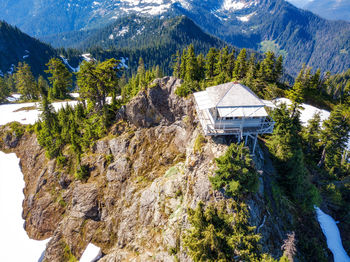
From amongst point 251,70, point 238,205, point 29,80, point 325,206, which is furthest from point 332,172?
point 29,80

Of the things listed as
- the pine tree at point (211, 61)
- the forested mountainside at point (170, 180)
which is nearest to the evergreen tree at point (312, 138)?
the forested mountainside at point (170, 180)

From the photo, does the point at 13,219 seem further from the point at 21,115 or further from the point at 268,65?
the point at 268,65

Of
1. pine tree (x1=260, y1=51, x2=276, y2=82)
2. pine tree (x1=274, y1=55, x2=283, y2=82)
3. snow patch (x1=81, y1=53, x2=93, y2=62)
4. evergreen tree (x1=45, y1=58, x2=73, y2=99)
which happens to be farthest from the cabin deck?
snow patch (x1=81, y1=53, x2=93, y2=62)

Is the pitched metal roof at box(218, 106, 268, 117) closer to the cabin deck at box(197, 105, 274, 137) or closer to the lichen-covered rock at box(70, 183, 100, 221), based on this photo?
the cabin deck at box(197, 105, 274, 137)

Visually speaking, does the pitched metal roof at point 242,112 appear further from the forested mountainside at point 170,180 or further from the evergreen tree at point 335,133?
the evergreen tree at point 335,133

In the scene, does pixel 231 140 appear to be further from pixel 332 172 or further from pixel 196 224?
pixel 332 172

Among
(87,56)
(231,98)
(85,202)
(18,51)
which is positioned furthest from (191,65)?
(87,56)
